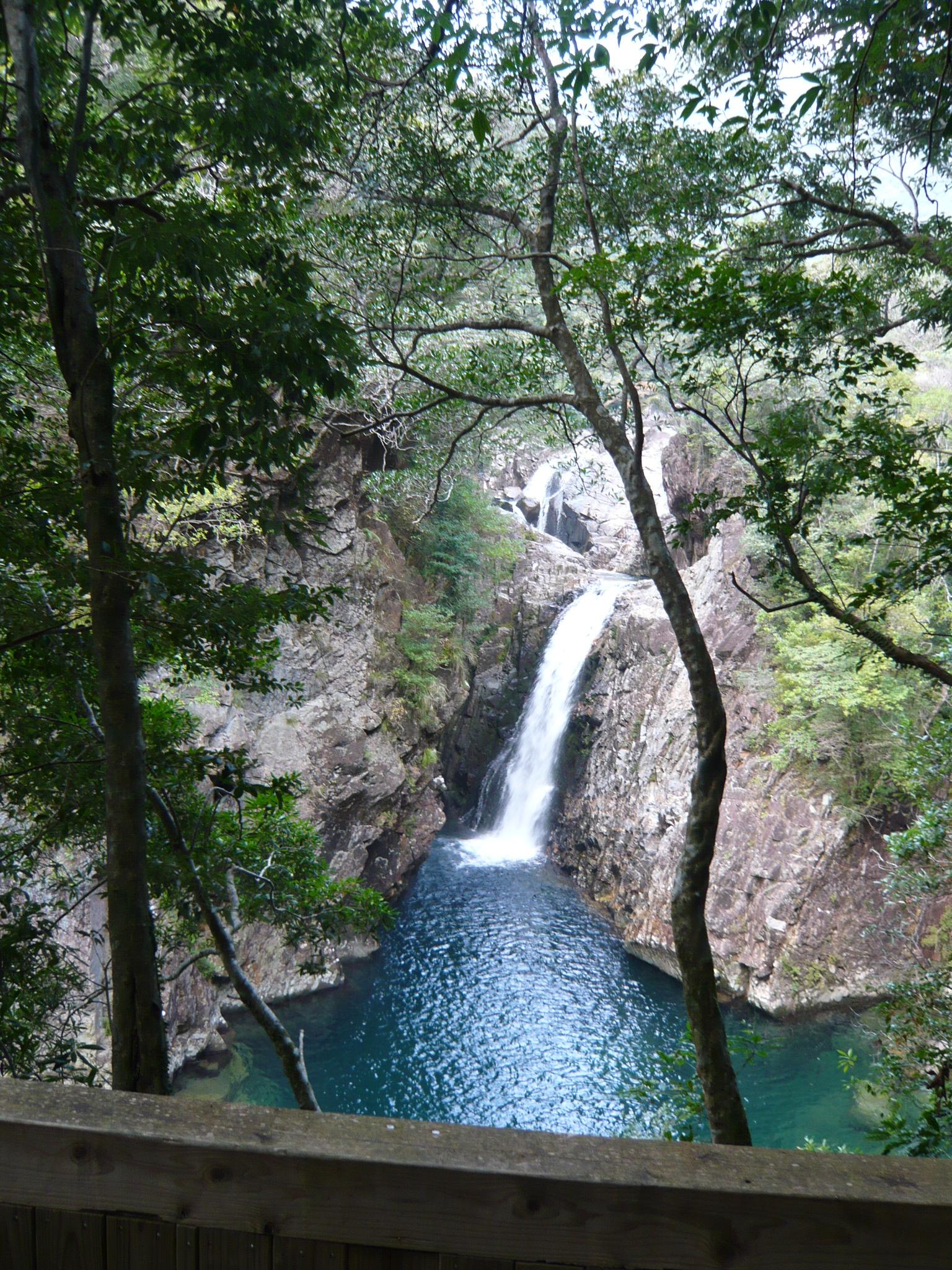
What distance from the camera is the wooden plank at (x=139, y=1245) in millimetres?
1120

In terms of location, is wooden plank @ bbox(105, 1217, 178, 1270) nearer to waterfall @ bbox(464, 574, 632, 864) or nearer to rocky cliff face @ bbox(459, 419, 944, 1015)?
rocky cliff face @ bbox(459, 419, 944, 1015)

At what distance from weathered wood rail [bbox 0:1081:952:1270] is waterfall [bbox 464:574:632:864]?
56.6 ft

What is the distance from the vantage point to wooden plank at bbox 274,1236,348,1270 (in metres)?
1.09

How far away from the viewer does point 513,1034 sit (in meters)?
11.7

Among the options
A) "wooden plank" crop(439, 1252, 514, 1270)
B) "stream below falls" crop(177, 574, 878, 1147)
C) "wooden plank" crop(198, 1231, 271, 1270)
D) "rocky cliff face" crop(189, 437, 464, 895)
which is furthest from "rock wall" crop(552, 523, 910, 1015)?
"wooden plank" crop(198, 1231, 271, 1270)

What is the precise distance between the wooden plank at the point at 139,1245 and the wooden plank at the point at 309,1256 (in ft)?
0.49

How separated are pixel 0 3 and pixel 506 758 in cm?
1822

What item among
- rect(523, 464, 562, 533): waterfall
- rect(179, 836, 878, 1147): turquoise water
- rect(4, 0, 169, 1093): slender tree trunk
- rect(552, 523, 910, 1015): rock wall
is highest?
rect(523, 464, 562, 533): waterfall

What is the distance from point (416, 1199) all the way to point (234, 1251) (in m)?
0.26

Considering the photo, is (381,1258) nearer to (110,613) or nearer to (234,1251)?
(234,1251)

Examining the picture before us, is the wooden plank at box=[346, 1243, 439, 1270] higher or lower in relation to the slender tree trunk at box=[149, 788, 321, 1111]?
higher

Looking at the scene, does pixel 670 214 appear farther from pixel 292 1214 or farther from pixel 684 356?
pixel 292 1214

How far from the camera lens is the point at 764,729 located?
14117mm

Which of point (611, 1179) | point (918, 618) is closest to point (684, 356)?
point (611, 1179)
